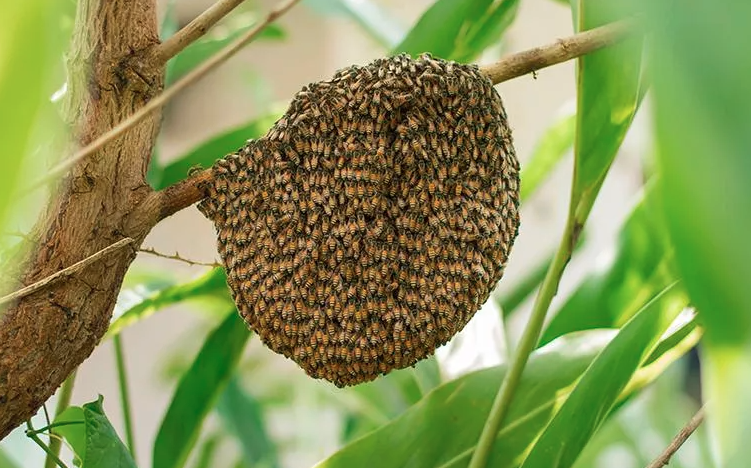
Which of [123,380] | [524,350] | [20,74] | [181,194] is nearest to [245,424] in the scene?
[123,380]

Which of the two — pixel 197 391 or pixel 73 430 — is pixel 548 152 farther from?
pixel 73 430

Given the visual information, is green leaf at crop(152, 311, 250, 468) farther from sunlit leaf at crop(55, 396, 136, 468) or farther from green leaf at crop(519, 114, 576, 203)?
green leaf at crop(519, 114, 576, 203)

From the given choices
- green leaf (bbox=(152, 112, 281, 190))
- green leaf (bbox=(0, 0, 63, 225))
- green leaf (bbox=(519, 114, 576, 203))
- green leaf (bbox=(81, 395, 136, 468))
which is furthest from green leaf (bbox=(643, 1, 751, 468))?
green leaf (bbox=(519, 114, 576, 203))

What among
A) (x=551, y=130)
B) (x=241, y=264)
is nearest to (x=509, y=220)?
(x=241, y=264)

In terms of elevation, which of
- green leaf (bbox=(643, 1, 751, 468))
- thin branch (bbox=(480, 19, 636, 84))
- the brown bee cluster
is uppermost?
thin branch (bbox=(480, 19, 636, 84))

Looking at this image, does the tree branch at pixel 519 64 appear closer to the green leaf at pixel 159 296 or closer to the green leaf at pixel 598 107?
the green leaf at pixel 598 107

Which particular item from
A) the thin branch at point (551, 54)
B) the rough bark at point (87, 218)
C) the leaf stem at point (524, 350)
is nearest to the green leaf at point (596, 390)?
the leaf stem at point (524, 350)
